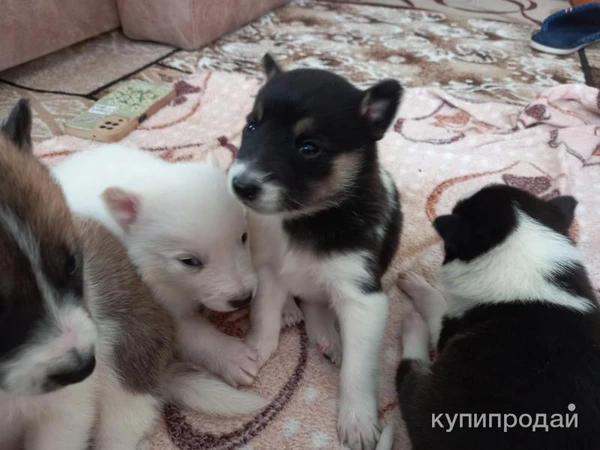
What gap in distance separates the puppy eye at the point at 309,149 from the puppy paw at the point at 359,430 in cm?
84

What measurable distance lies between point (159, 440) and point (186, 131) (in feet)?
6.41

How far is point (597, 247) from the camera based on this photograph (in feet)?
8.26

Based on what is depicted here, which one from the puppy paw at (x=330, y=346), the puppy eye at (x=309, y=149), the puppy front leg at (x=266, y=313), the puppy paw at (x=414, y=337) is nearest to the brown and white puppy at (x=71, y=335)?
the puppy front leg at (x=266, y=313)

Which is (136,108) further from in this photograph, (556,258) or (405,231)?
(556,258)

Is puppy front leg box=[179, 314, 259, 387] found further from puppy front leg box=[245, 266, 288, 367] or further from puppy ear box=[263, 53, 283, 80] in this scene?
puppy ear box=[263, 53, 283, 80]

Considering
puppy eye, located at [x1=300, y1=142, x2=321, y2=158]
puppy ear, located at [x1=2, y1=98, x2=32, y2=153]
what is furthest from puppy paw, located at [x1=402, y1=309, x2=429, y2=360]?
puppy ear, located at [x1=2, y1=98, x2=32, y2=153]

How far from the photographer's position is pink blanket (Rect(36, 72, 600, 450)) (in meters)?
1.82

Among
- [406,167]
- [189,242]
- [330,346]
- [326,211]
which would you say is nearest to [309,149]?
[326,211]

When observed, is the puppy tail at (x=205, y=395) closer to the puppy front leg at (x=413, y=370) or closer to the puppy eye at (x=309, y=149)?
the puppy front leg at (x=413, y=370)

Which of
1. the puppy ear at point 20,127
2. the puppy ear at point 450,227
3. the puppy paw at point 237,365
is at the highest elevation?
the puppy ear at point 20,127

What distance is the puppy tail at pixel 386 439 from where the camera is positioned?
1748mm

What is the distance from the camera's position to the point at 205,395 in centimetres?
180

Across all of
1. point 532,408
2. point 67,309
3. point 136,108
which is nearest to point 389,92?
point 532,408

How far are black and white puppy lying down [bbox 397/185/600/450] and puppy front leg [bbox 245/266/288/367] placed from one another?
18.8 inches
